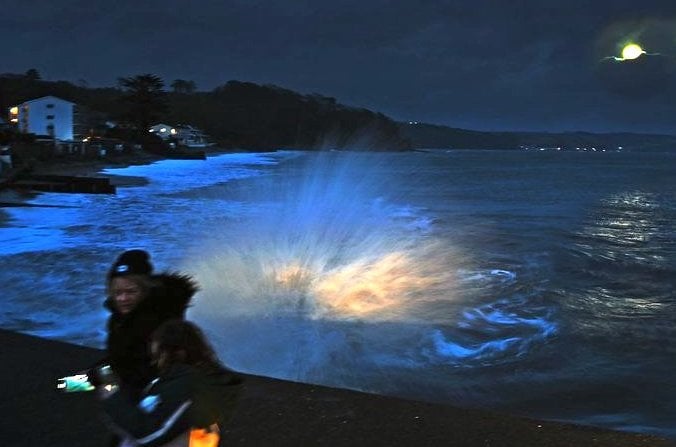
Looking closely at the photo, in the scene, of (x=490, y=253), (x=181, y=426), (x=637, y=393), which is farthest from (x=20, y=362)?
(x=490, y=253)

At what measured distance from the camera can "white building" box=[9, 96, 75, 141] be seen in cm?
8319

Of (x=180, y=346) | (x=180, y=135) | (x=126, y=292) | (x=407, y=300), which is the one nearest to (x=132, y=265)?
(x=126, y=292)

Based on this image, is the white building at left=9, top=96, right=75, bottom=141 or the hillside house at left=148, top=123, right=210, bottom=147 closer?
the white building at left=9, top=96, right=75, bottom=141

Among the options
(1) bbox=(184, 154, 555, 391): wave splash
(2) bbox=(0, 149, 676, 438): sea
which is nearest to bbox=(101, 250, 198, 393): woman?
A: (2) bbox=(0, 149, 676, 438): sea

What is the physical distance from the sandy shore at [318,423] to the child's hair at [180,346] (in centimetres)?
186

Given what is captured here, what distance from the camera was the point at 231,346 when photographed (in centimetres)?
835

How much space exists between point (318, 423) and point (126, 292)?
84.0 inches

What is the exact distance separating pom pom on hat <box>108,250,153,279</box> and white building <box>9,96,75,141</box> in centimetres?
8695

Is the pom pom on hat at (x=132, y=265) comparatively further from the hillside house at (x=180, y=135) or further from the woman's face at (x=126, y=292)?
the hillside house at (x=180, y=135)

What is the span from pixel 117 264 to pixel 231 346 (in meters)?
5.74

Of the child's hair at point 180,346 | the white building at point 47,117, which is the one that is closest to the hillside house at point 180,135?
the white building at point 47,117

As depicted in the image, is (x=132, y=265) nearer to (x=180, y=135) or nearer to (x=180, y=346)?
(x=180, y=346)

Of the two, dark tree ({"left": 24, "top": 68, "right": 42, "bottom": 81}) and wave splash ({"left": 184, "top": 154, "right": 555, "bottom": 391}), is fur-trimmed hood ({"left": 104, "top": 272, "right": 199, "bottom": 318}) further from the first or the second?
dark tree ({"left": 24, "top": 68, "right": 42, "bottom": 81})

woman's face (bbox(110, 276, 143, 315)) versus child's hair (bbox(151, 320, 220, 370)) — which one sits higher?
woman's face (bbox(110, 276, 143, 315))
